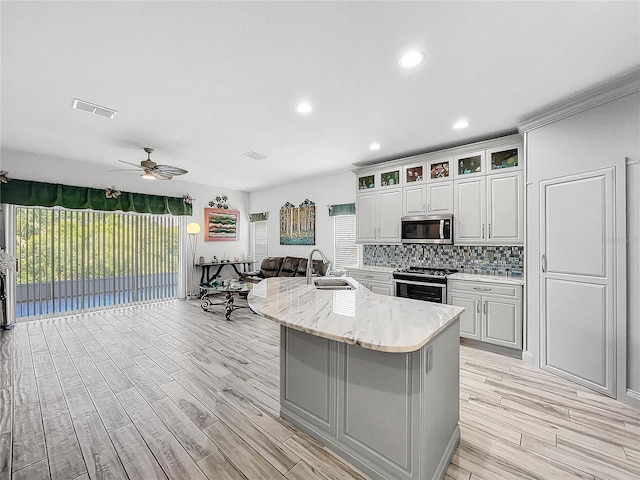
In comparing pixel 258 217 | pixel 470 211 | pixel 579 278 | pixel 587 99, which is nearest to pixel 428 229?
pixel 470 211

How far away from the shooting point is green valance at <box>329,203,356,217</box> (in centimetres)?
550

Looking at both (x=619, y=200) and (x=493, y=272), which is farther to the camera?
(x=493, y=272)

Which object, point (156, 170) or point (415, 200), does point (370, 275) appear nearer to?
point (415, 200)

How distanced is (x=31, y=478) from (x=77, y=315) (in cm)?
433


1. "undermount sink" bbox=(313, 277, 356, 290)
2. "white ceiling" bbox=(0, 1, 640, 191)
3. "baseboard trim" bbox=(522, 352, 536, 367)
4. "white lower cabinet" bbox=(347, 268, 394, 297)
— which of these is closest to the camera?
"white ceiling" bbox=(0, 1, 640, 191)

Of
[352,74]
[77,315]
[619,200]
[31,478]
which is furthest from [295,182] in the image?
[31,478]

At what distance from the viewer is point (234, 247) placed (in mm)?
7699

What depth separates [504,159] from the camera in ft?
11.8

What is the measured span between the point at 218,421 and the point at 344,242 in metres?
4.04

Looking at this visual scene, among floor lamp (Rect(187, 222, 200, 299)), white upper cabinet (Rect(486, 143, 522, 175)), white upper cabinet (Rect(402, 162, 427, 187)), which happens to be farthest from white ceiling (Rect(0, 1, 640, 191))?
floor lamp (Rect(187, 222, 200, 299))

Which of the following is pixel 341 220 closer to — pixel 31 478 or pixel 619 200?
pixel 619 200

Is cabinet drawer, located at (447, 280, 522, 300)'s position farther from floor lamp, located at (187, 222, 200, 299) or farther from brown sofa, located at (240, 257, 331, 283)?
floor lamp, located at (187, 222, 200, 299)

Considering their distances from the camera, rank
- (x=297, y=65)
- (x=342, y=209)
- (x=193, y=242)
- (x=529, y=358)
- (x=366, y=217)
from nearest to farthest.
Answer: (x=297, y=65), (x=529, y=358), (x=366, y=217), (x=342, y=209), (x=193, y=242)

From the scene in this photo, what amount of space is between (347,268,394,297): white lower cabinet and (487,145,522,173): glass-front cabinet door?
2040 mm
